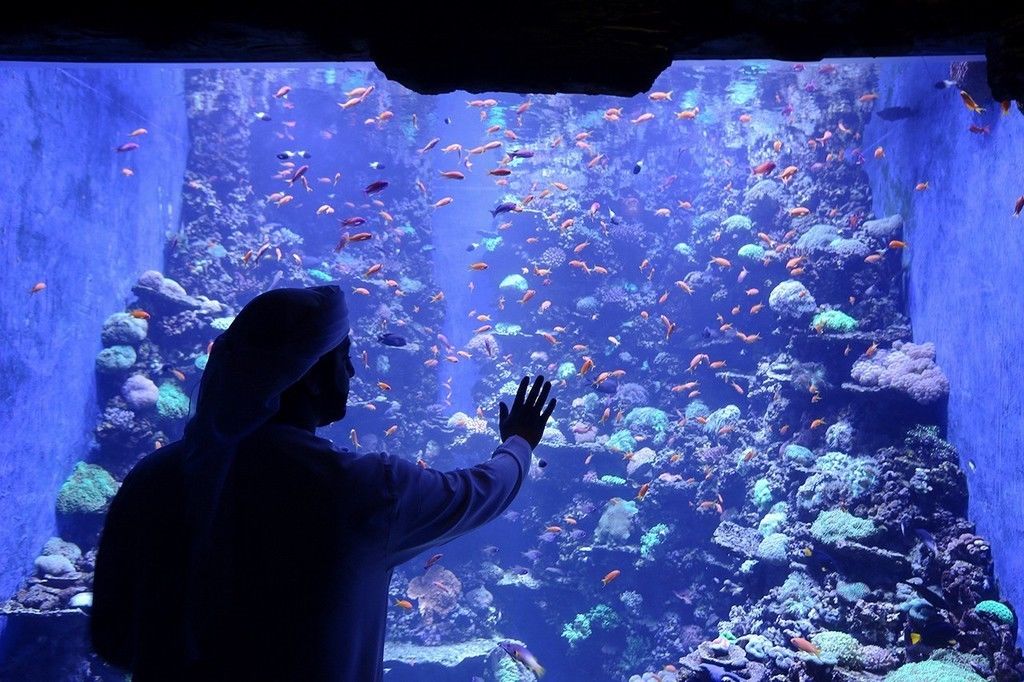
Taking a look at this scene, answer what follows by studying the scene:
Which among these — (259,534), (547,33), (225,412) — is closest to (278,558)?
(259,534)

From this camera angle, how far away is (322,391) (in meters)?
1.72

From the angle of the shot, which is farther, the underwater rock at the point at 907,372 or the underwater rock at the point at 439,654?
the underwater rock at the point at 439,654

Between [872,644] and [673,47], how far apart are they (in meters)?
8.44

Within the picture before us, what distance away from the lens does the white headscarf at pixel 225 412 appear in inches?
55.2

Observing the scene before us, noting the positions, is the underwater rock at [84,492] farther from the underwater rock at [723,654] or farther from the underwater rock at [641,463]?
the underwater rock at [641,463]

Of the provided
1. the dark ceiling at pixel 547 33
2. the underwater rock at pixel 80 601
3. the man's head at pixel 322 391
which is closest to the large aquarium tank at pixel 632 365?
the underwater rock at pixel 80 601

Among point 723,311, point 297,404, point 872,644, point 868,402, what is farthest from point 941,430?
point 297,404

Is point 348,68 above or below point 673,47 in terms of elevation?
above

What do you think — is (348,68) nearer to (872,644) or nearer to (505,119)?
(505,119)

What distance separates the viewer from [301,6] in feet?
6.12

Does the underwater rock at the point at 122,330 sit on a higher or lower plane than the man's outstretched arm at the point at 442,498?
lower

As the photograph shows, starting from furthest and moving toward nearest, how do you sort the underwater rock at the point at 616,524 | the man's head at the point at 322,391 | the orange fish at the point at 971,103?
the underwater rock at the point at 616,524 < the orange fish at the point at 971,103 < the man's head at the point at 322,391

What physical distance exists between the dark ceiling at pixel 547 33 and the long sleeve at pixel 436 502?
135cm

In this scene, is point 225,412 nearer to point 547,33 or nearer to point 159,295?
point 547,33
